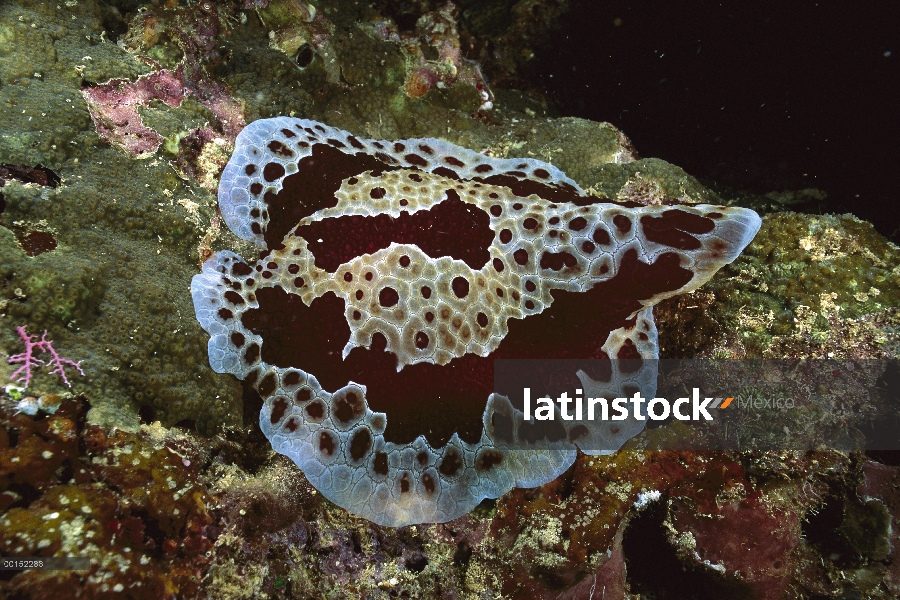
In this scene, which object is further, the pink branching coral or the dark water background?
the dark water background

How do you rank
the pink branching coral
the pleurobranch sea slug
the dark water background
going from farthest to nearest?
the dark water background, the pleurobranch sea slug, the pink branching coral

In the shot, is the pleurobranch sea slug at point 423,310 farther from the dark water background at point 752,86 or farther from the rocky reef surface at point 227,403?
the dark water background at point 752,86

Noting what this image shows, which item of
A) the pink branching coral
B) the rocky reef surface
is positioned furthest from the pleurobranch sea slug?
the pink branching coral

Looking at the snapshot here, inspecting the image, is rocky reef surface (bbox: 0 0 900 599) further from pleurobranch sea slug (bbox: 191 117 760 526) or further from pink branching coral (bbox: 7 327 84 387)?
pleurobranch sea slug (bbox: 191 117 760 526)

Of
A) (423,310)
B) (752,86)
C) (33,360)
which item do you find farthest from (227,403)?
(752,86)

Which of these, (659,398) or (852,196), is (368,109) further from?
(852,196)

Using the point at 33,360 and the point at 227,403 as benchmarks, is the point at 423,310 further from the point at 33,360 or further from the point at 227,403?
the point at 33,360

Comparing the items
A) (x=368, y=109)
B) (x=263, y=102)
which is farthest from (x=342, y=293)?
(x=368, y=109)
